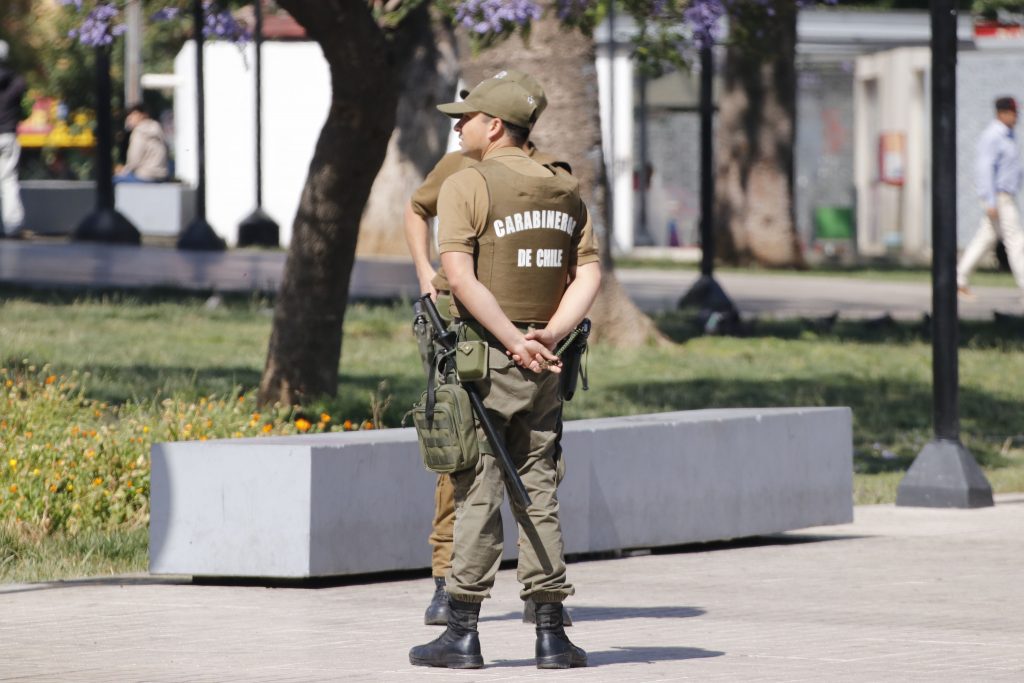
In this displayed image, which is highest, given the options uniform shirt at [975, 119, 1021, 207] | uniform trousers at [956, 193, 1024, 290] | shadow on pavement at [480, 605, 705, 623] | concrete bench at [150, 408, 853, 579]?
uniform shirt at [975, 119, 1021, 207]

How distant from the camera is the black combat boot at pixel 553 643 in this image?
6.59m

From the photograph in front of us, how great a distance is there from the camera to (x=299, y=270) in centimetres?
1202

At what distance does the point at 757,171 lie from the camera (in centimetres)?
2944

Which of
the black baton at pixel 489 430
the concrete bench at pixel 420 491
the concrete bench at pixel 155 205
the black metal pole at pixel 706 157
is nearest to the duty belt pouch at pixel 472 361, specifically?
the black baton at pixel 489 430

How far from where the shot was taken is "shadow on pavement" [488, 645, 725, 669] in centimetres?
682

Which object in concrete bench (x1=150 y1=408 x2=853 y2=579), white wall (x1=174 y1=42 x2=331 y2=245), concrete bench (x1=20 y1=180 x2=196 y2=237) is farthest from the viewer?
white wall (x1=174 y1=42 x2=331 y2=245)

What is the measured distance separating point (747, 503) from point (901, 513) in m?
1.45

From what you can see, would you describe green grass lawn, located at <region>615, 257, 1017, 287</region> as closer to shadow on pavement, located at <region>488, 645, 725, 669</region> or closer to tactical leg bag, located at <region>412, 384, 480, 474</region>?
shadow on pavement, located at <region>488, 645, 725, 669</region>

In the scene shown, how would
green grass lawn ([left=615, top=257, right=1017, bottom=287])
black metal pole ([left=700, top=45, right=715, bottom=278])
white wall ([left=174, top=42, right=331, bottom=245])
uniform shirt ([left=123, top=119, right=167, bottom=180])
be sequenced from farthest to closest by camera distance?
white wall ([left=174, top=42, right=331, bottom=245]) → uniform shirt ([left=123, top=119, right=167, bottom=180]) → green grass lawn ([left=615, top=257, right=1017, bottom=287]) → black metal pole ([left=700, top=45, right=715, bottom=278])

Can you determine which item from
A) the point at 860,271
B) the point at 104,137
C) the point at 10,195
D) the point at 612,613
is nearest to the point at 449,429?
the point at 612,613

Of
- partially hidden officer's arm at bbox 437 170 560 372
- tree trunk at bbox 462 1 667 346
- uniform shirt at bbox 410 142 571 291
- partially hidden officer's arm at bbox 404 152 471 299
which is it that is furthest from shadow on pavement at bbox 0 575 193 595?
tree trunk at bbox 462 1 667 346

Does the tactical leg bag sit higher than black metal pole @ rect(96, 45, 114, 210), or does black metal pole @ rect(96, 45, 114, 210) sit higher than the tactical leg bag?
black metal pole @ rect(96, 45, 114, 210)

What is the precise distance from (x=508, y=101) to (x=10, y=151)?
21.3m

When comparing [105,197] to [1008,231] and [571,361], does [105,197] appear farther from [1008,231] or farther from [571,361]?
[571,361]
